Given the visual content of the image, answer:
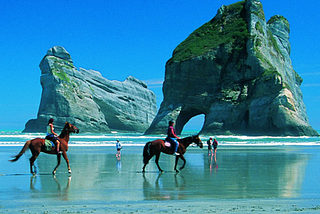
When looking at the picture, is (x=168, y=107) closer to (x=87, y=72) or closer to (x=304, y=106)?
(x=304, y=106)

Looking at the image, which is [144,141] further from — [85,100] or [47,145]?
[85,100]

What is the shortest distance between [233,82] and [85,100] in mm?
48238

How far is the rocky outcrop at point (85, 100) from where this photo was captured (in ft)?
338

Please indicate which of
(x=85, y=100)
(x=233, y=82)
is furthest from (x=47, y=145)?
(x=85, y=100)

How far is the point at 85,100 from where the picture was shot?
108438 mm

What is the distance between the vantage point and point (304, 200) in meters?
9.10

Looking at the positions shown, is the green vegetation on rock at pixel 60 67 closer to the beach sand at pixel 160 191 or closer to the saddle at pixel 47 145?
the beach sand at pixel 160 191

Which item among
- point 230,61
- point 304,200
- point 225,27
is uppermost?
point 225,27

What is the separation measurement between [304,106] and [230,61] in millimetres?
23244

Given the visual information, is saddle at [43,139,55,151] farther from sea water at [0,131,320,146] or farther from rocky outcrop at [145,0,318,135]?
rocky outcrop at [145,0,318,135]

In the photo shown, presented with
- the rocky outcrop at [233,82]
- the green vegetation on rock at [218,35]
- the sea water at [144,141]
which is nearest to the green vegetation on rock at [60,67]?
the green vegetation on rock at [218,35]

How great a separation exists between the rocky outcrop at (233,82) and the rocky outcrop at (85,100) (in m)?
34.1

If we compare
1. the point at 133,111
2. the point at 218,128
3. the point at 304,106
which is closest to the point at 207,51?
the point at 218,128

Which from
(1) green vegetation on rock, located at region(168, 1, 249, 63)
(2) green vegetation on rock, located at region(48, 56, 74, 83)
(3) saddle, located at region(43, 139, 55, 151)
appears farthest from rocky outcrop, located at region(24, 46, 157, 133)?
(3) saddle, located at region(43, 139, 55, 151)
